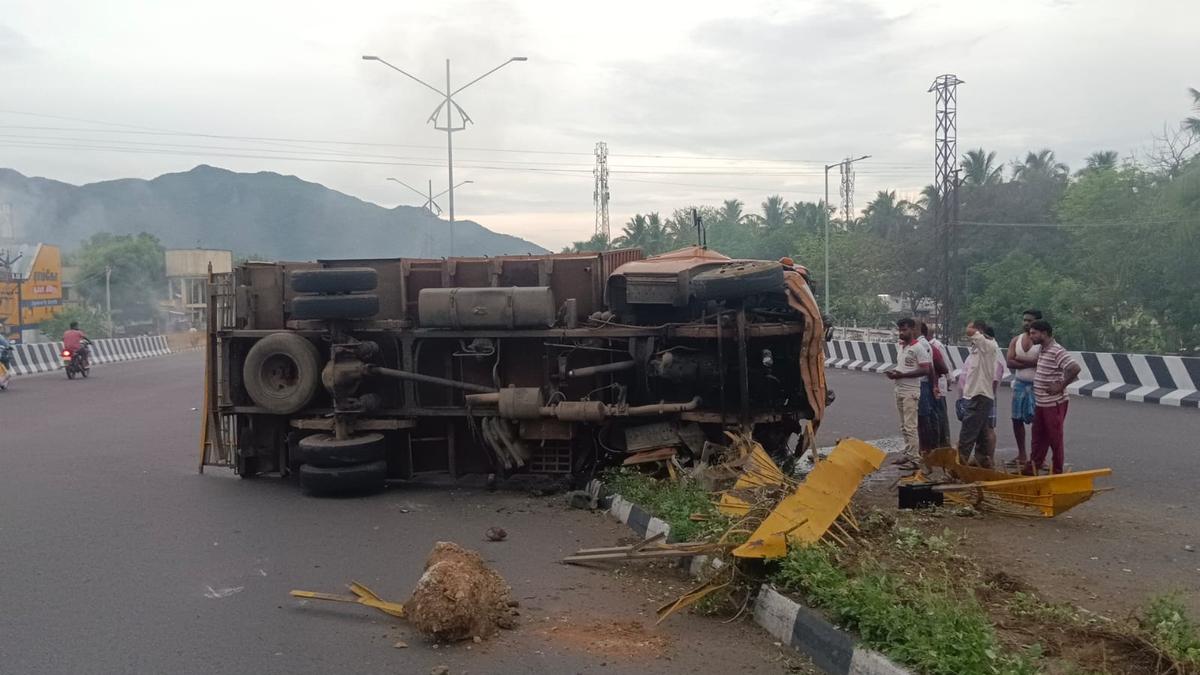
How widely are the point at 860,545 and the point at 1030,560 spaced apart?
1122 millimetres

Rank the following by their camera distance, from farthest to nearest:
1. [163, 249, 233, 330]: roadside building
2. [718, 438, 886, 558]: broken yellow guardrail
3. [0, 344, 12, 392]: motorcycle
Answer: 1. [163, 249, 233, 330]: roadside building
2. [0, 344, 12, 392]: motorcycle
3. [718, 438, 886, 558]: broken yellow guardrail

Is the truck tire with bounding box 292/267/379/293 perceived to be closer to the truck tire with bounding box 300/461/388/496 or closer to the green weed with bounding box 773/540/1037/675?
the truck tire with bounding box 300/461/388/496

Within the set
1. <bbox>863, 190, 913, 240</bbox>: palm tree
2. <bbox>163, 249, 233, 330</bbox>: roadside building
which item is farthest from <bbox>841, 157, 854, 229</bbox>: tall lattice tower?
<bbox>163, 249, 233, 330</bbox>: roadside building

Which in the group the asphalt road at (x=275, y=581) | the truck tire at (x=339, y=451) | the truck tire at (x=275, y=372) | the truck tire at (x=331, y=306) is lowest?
the asphalt road at (x=275, y=581)

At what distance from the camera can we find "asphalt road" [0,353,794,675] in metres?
5.19

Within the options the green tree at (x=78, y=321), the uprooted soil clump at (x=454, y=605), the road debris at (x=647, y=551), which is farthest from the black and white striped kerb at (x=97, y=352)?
the uprooted soil clump at (x=454, y=605)

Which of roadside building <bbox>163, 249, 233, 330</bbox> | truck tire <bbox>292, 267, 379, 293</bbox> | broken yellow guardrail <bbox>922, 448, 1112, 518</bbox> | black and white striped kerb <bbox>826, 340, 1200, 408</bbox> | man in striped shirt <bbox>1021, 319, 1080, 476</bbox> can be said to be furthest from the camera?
roadside building <bbox>163, 249, 233, 330</bbox>

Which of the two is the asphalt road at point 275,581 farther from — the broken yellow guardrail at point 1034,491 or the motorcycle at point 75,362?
the motorcycle at point 75,362

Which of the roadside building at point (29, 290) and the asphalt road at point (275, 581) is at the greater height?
the roadside building at point (29, 290)

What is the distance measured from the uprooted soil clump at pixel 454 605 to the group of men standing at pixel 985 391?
5315 millimetres

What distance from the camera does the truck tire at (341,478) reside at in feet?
31.0

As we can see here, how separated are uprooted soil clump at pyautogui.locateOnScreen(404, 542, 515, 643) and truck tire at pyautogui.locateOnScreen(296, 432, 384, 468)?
13.3 feet

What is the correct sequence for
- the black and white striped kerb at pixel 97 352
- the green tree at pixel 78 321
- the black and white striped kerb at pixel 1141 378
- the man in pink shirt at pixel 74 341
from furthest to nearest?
the green tree at pixel 78 321, the black and white striped kerb at pixel 97 352, the man in pink shirt at pixel 74 341, the black and white striped kerb at pixel 1141 378

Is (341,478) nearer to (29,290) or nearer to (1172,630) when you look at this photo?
(1172,630)
